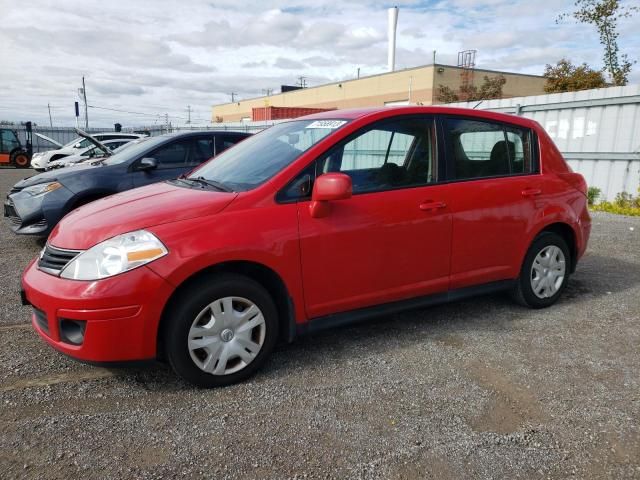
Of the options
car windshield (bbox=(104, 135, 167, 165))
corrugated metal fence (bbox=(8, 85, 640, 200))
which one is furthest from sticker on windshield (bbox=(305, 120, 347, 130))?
corrugated metal fence (bbox=(8, 85, 640, 200))

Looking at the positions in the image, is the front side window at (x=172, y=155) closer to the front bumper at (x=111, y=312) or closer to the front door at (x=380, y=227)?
the front door at (x=380, y=227)

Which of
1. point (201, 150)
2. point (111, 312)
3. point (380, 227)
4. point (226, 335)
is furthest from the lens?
point (201, 150)

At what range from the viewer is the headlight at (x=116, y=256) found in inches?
103

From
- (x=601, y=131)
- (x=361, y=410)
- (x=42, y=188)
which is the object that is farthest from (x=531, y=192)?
(x=601, y=131)

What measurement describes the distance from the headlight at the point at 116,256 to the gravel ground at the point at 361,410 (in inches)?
24.0

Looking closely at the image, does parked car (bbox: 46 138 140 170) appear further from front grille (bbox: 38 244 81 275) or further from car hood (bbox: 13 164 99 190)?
front grille (bbox: 38 244 81 275)

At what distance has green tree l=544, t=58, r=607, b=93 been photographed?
24.1 metres

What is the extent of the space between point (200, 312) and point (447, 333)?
76.6 inches

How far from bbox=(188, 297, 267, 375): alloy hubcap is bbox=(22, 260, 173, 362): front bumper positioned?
25cm

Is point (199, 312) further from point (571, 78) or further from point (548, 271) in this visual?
point (571, 78)

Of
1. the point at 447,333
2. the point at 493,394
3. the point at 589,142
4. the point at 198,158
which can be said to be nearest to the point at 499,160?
the point at 447,333

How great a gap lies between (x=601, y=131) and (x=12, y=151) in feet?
88.7

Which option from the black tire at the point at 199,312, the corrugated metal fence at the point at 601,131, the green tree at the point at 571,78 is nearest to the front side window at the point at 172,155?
the black tire at the point at 199,312

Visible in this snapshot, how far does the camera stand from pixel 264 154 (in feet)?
11.3
